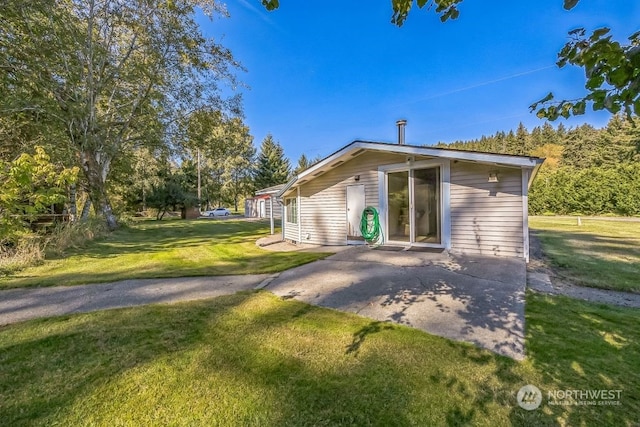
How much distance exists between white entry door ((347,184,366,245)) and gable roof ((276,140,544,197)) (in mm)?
1018

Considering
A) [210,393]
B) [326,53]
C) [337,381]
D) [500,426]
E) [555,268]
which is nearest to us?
[500,426]

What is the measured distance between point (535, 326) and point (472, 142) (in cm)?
5885

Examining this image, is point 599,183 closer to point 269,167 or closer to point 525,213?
point 525,213

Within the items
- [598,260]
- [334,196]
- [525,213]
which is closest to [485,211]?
[525,213]

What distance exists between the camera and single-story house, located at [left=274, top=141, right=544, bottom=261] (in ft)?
21.7

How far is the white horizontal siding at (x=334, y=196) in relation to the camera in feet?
28.7

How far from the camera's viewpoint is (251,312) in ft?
12.4

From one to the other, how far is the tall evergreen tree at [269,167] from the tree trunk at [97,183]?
76.9ft

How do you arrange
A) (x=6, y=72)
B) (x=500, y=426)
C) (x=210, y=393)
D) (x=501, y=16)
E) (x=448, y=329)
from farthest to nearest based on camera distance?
(x=6, y=72), (x=501, y=16), (x=448, y=329), (x=210, y=393), (x=500, y=426)

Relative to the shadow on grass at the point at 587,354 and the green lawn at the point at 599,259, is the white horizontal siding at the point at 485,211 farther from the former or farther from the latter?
the shadow on grass at the point at 587,354

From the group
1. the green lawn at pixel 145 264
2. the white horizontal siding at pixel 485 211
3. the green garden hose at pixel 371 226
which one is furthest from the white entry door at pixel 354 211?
the white horizontal siding at pixel 485 211

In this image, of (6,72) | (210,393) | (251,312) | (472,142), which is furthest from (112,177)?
(472,142)

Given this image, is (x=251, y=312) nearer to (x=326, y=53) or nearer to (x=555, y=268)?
(x=555, y=268)

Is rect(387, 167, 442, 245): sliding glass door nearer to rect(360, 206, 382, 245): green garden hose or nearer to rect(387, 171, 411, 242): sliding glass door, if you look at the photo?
rect(387, 171, 411, 242): sliding glass door
